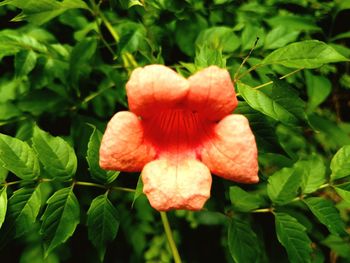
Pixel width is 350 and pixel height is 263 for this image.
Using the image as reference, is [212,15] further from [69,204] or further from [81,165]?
[69,204]

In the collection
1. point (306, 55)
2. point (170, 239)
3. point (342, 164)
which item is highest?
point (306, 55)

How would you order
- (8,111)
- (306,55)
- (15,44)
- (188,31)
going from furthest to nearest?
(188,31), (8,111), (15,44), (306,55)

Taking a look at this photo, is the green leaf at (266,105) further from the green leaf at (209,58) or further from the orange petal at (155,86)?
the orange petal at (155,86)

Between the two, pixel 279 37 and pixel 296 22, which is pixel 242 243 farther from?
pixel 296 22

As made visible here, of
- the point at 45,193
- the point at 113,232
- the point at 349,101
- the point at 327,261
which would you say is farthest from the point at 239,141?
the point at 349,101

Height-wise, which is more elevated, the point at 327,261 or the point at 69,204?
the point at 69,204

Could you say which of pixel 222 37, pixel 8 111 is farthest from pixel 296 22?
pixel 8 111

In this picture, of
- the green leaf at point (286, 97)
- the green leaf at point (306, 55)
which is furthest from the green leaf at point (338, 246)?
the green leaf at point (306, 55)
